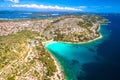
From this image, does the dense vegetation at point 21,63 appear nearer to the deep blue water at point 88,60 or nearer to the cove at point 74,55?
the cove at point 74,55

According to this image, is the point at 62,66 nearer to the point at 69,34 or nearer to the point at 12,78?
the point at 12,78

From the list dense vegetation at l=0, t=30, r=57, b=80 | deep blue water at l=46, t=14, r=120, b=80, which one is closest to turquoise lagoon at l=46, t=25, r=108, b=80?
deep blue water at l=46, t=14, r=120, b=80

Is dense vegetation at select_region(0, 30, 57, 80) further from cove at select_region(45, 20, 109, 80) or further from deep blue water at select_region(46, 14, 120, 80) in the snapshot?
deep blue water at select_region(46, 14, 120, 80)

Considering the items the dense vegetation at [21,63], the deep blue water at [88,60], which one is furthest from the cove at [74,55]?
the dense vegetation at [21,63]

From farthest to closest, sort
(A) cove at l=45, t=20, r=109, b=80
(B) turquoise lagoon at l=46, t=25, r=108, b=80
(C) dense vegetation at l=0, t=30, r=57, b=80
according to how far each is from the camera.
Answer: (B) turquoise lagoon at l=46, t=25, r=108, b=80 → (A) cove at l=45, t=20, r=109, b=80 → (C) dense vegetation at l=0, t=30, r=57, b=80

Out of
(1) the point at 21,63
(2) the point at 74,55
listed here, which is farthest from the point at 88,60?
(1) the point at 21,63

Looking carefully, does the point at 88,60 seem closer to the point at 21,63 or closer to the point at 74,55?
the point at 74,55

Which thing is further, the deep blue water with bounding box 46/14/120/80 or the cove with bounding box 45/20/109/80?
the cove with bounding box 45/20/109/80

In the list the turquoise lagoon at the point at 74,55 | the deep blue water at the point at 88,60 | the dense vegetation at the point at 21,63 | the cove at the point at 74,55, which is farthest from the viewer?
the turquoise lagoon at the point at 74,55
